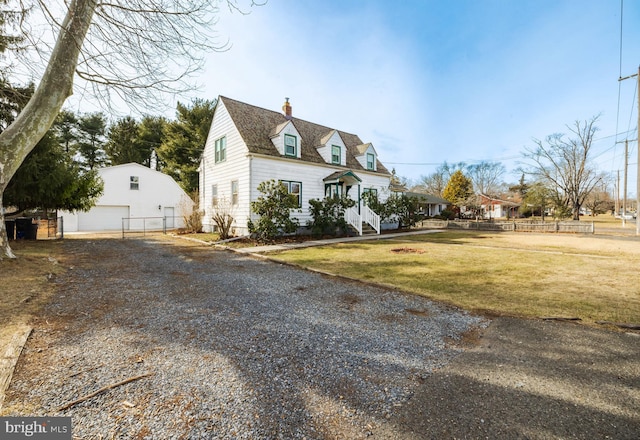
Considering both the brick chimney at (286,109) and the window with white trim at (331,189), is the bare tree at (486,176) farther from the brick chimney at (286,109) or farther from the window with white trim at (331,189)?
the brick chimney at (286,109)

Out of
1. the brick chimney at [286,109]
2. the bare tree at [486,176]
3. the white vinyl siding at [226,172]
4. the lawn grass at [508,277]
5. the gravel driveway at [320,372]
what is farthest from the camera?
the bare tree at [486,176]

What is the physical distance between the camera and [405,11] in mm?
10680

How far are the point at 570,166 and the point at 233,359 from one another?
3988cm

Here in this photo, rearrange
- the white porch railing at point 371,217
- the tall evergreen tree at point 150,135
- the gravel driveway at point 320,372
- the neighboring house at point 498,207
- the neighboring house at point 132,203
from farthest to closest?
the neighboring house at point 498,207 → the tall evergreen tree at point 150,135 → the neighboring house at point 132,203 → the white porch railing at point 371,217 → the gravel driveway at point 320,372

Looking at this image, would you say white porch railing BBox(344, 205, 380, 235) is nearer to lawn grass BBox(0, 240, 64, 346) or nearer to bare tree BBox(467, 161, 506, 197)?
lawn grass BBox(0, 240, 64, 346)

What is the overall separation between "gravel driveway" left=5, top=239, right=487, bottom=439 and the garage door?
67.6 ft

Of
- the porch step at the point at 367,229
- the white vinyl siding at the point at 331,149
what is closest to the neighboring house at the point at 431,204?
the white vinyl siding at the point at 331,149

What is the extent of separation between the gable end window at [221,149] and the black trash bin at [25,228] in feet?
31.9

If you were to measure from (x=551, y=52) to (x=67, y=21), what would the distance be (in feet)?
59.3

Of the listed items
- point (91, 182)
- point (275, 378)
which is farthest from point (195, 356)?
point (91, 182)

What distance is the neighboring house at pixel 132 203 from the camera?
21.5 metres

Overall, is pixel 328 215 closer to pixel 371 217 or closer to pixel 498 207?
pixel 371 217

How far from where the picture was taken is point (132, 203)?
Answer: 23109mm

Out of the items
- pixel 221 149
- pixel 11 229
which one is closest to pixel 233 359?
pixel 221 149
